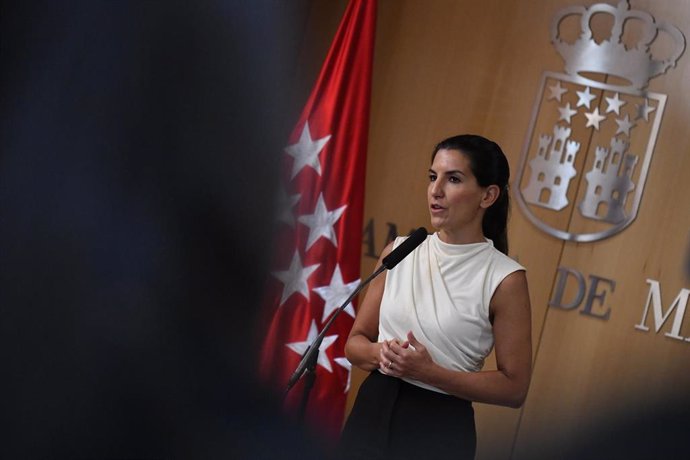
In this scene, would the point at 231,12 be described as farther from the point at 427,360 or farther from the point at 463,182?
the point at 427,360

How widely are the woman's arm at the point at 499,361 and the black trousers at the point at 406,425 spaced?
0.07 m

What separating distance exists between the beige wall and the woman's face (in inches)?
64.4

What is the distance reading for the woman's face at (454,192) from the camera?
74.0 inches

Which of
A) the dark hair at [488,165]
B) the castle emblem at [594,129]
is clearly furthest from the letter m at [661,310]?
the dark hair at [488,165]

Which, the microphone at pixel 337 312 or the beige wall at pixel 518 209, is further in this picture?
the beige wall at pixel 518 209

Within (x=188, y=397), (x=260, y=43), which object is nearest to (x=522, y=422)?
(x=260, y=43)

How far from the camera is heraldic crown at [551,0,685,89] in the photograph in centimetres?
335

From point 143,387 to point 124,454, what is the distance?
19 cm

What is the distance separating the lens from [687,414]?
10.6 feet

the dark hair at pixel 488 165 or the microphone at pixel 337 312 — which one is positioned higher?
the dark hair at pixel 488 165

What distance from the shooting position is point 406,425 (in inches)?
72.5

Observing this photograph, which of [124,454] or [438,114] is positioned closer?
[124,454]

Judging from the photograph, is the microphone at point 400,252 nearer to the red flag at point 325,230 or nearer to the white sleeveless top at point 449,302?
the white sleeveless top at point 449,302

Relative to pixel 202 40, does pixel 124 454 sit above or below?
below
